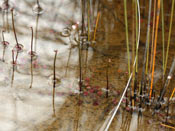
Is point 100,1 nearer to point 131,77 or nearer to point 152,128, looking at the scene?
point 131,77

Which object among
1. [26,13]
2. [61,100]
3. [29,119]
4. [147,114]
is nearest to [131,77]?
[147,114]

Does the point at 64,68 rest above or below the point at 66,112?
above

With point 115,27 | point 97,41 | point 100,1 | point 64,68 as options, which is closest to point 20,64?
point 64,68

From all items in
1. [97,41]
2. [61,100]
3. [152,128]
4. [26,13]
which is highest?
[26,13]

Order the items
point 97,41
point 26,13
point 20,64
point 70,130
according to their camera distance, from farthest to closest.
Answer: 1. point 26,13
2. point 97,41
3. point 20,64
4. point 70,130

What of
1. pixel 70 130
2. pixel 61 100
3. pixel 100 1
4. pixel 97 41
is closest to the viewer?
pixel 70 130

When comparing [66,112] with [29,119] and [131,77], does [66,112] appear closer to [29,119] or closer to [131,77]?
[29,119]

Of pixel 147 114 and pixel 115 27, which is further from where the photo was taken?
pixel 115 27
